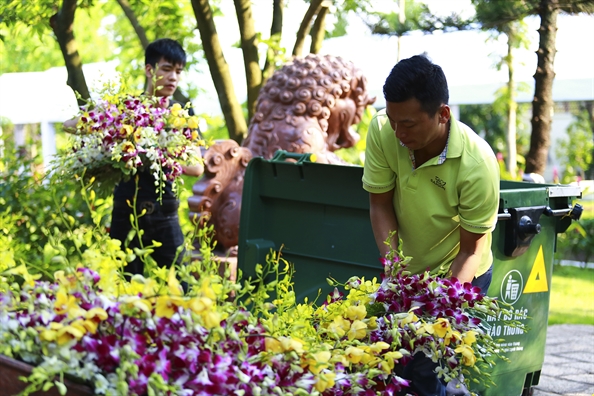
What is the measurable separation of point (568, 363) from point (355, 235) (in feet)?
7.93

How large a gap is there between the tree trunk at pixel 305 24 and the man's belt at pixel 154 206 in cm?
373

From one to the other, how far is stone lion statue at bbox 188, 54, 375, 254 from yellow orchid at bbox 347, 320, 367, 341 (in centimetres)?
331

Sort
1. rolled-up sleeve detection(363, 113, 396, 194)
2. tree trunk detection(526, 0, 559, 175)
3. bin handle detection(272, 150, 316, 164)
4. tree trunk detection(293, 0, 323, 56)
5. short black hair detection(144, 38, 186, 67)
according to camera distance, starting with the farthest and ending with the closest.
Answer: tree trunk detection(293, 0, 323, 56) < tree trunk detection(526, 0, 559, 175) < short black hair detection(144, 38, 186, 67) < bin handle detection(272, 150, 316, 164) < rolled-up sleeve detection(363, 113, 396, 194)

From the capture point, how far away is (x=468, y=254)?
8.83 ft

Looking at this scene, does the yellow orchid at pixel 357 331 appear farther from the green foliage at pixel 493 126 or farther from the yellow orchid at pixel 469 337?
the green foliage at pixel 493 126

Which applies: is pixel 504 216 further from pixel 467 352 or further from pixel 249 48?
pixel 249 48

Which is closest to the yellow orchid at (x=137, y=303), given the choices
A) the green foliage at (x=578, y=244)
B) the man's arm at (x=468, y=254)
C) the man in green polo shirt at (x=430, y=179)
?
the man in green polo shirt at (x=430, y=179)

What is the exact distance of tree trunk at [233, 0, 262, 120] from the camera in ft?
24.7

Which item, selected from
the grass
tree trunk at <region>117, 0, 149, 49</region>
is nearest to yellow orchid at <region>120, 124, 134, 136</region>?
tree trunk at <region>117, 0, 149, 49</region>

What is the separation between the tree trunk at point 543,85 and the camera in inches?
293

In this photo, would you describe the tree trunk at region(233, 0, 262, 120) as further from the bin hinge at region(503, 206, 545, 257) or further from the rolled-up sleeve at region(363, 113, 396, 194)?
the rolled-up sleeve at region(363, 113, 396, 194)

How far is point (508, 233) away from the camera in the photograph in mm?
3623

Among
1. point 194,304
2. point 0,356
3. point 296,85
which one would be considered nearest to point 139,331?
point 194,304

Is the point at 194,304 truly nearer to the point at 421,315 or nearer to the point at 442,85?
the point at 421,315
